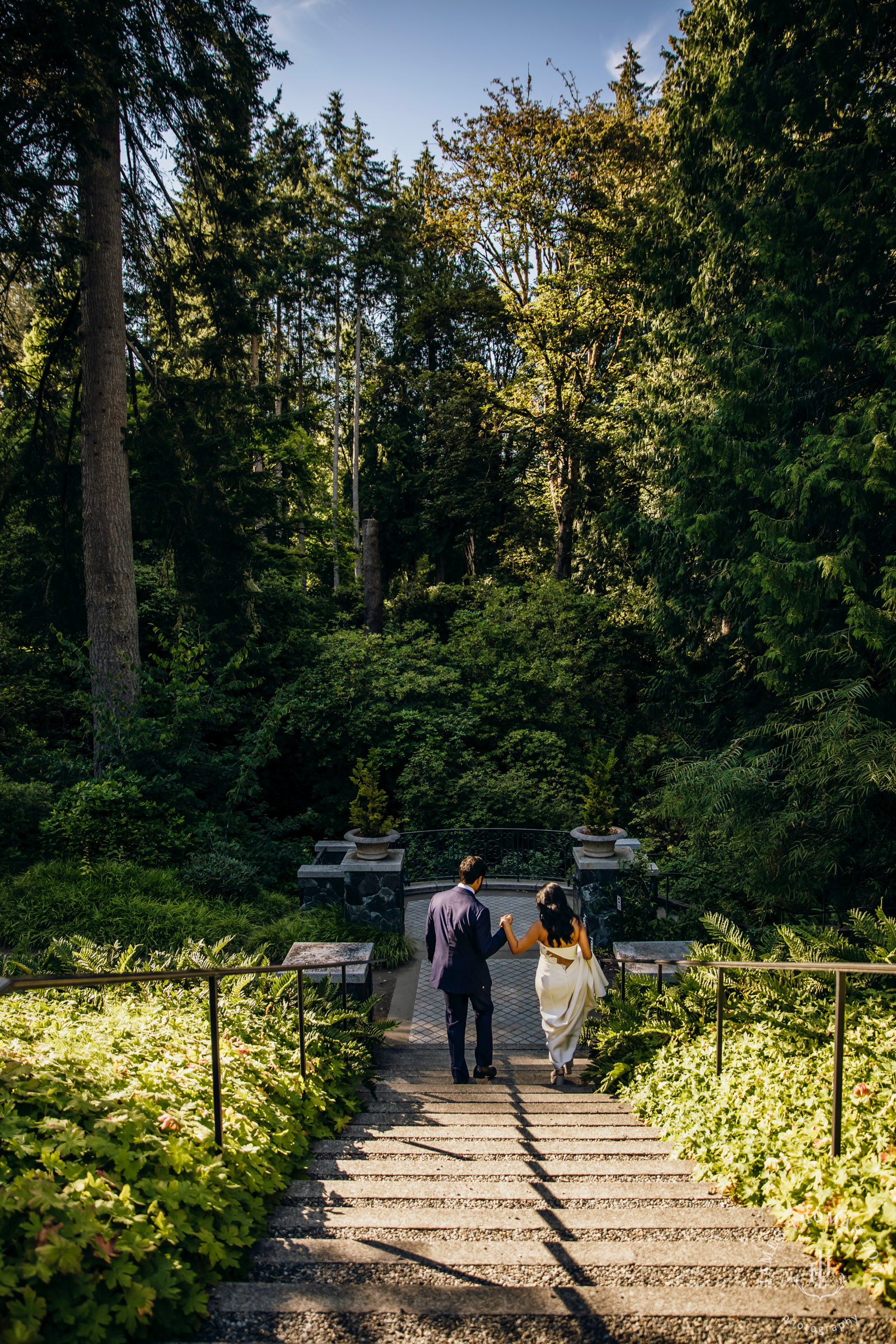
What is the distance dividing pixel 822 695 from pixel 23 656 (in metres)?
12.1

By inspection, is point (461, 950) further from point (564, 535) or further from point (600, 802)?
point (564, 535)

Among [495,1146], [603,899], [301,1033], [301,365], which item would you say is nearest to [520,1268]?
[495,1146]

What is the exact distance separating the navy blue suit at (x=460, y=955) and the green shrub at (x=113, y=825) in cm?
525

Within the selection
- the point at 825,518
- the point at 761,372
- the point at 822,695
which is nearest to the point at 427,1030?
the point at 822,695

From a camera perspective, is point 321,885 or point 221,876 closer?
point 321,885

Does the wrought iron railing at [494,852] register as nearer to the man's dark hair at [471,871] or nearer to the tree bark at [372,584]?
the man's dark hair at [471,871]

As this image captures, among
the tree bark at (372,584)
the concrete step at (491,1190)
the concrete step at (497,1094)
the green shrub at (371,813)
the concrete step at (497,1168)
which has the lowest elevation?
the concrete step at (497,1094)

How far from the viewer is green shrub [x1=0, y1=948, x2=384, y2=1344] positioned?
210 cm

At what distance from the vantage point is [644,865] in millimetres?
8852

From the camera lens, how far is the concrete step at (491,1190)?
341 centimetres

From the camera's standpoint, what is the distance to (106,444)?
11.7 m

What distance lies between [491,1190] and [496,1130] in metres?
1.19

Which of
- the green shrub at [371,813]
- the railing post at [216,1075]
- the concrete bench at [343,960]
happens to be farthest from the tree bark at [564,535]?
the railing post at [216,1075]

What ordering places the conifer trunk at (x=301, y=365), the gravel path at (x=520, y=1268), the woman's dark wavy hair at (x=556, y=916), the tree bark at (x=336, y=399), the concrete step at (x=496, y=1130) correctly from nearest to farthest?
1. the gravel path at (x=520, y=1268)
2. the concrete step at (x=496, y=1130)
3. the woman's dark wavy hair at (x=556, y=916)
4. the conifer trunk at (x=301, y=365)
5. the tree bark at (x=336, y=399)
